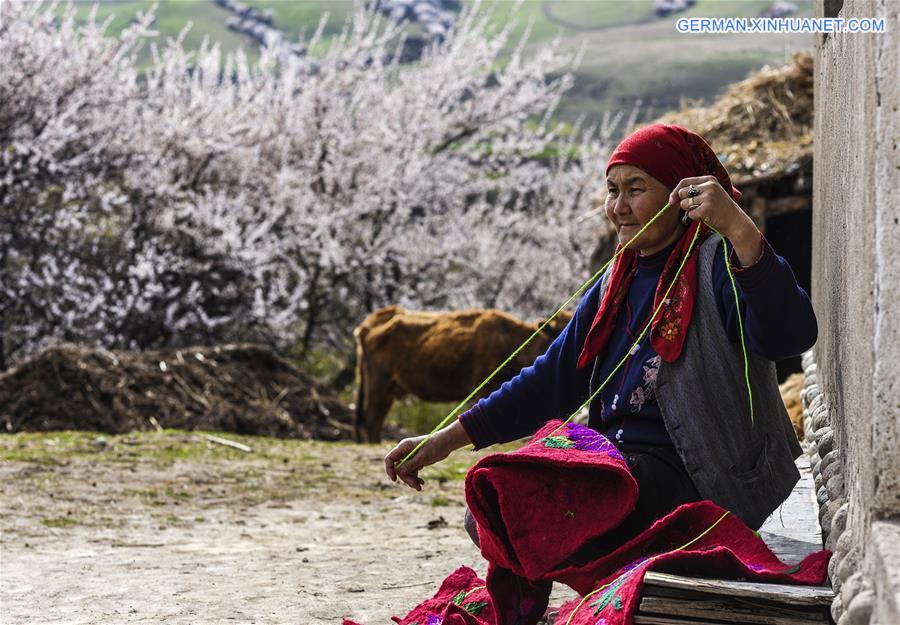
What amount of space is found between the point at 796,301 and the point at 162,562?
9.77 feet

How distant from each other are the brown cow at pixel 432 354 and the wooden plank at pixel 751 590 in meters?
7.24

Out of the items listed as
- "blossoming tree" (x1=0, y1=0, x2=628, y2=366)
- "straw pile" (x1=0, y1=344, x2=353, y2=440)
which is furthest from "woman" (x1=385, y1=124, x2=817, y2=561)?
"blossoming tree" (x1=0, y1=0, x2=628, y2=366)

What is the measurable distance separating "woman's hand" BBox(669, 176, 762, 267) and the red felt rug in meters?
0.52

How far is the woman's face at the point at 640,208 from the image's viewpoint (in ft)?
8.54

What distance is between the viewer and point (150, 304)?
493 inches

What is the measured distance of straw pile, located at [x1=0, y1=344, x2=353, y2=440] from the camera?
8.90m

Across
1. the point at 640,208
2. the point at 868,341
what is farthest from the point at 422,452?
the point at 868,341

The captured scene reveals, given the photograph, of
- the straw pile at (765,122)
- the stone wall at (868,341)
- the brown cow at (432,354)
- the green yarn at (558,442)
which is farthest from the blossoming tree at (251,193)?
the stone wall at (868,341)

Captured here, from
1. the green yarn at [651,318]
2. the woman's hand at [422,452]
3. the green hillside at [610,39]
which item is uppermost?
the green hillside at [610,39]

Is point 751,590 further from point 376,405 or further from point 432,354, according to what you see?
point 376,405

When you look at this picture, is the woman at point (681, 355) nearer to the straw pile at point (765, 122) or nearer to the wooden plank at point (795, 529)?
the wooden plank at point (795, 529)

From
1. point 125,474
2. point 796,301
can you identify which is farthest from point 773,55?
point 796,301

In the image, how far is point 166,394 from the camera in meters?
9.38

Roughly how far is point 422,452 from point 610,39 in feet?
189
